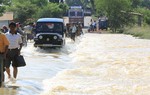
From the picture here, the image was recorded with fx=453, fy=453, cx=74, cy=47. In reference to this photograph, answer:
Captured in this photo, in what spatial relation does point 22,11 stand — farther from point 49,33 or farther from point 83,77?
point 83,77

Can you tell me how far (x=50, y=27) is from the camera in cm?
2641

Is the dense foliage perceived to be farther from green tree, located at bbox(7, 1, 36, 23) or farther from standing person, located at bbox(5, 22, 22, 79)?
standing person, located at bbox(5, 22, 22, 79)

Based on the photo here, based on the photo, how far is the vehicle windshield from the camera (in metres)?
26.3

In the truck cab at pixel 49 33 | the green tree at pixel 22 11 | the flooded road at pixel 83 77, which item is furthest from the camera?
the green tree at pixel 22 11

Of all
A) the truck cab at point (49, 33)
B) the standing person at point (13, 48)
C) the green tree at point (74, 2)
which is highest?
the standing person at point (13, 48)

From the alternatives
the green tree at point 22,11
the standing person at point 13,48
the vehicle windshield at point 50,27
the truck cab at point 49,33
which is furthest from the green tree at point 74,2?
the standing person at point 13,48

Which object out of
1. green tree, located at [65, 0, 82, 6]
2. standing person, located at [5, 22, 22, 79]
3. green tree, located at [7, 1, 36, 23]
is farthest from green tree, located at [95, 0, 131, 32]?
green tree, located at [65, 0, 82, 6]

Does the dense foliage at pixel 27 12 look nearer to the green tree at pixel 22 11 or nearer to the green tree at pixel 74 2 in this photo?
the green tree at pixel 22 11

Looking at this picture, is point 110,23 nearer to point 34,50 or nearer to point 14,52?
point 34,50

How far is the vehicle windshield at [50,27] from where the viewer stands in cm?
2633

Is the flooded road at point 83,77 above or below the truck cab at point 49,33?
below

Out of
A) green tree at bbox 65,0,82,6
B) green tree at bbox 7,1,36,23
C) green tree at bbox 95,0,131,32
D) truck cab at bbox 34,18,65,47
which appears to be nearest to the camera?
truck cab at bbox 34,18,65,47

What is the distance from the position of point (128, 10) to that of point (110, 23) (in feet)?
10.7

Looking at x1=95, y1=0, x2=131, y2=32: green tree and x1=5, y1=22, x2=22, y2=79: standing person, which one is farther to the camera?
x1=95, y1=0, x2=131, y2=32: green tree
